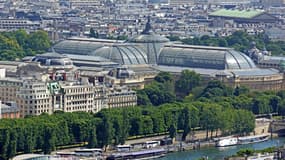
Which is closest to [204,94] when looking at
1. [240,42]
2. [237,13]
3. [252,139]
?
[252,139]

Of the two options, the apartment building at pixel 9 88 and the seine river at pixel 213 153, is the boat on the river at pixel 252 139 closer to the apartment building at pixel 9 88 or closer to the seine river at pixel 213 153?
the seine river at pixel 213 153

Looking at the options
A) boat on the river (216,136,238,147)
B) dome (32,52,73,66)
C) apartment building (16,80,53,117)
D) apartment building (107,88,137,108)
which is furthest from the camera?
dome (32,52,73,66)

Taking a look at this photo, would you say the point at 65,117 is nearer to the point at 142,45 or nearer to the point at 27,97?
the point at 27,97

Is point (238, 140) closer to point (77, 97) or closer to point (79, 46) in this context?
point (77, 97)

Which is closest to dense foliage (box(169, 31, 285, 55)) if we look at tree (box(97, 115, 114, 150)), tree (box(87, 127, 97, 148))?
tree (box(97, 115, 114, 150))

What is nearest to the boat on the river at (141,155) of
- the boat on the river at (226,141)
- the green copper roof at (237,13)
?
the boat on the river at (226,141)

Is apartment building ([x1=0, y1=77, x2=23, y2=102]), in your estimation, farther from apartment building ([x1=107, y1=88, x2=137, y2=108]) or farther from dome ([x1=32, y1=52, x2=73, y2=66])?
dome ([x1=32, y1=52, x2=73, y2=66])
